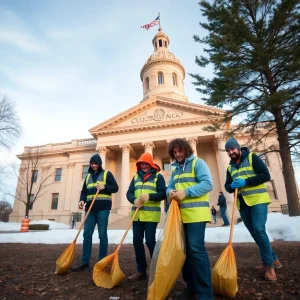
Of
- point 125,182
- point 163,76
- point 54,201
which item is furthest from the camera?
point 163,76

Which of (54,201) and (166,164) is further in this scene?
(54,201)

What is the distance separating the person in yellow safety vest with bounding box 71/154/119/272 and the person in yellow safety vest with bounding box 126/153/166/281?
2.55 feet

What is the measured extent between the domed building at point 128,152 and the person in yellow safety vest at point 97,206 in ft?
56.9

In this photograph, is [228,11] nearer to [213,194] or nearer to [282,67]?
[282,67]

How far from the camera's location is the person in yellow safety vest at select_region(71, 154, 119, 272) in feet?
13.9

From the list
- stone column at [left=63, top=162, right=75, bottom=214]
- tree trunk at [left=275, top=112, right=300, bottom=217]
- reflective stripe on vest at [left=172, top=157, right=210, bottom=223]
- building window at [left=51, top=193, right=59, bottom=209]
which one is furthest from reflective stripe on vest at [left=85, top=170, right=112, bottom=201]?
building window at [left=51, top=193, right=59, bottom=209]

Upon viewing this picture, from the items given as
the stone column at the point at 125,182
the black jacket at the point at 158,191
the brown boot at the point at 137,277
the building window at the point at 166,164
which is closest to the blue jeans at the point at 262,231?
the black jacket at the point at 158,191

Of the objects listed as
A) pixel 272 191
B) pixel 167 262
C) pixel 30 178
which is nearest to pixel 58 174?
pixel 30 178

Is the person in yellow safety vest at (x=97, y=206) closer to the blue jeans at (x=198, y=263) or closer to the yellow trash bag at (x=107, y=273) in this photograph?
the yellow trash bag at (x=107, y=273)

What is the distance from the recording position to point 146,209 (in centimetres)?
364

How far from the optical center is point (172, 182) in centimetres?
328

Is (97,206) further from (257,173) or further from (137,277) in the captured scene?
(257,173)

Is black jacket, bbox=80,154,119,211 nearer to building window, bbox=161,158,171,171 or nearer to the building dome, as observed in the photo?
building window, bbox=161,158,171,171

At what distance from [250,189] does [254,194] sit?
0.10 m
